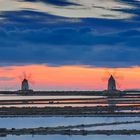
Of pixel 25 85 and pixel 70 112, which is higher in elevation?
pixel 25 85

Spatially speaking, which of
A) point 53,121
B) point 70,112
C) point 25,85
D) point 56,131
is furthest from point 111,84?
point 56,131

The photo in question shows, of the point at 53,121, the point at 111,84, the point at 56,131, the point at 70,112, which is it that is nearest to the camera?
the point at 56,131


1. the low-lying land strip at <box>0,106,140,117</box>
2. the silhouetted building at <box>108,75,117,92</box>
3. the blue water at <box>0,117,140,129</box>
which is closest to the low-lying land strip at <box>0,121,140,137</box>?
the blue water at <box>0,117,140,129</box>

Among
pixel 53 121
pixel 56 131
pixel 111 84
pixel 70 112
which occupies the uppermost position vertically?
pixel 111 84

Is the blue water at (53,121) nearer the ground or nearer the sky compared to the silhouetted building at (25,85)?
nearer the ground

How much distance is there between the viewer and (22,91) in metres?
109

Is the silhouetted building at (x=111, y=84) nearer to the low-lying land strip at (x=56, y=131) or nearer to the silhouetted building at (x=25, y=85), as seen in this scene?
the silhouetted building at (x=25, y=85)

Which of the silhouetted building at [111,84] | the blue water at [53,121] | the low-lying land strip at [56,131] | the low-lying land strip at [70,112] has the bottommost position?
the low-lying land strip at [56,131]

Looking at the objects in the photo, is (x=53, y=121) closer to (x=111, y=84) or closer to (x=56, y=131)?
(x=56, y=131)

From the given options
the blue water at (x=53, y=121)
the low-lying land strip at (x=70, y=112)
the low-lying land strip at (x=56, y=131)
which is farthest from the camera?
Answer: the low-lying land strip at (x=70, y=112)

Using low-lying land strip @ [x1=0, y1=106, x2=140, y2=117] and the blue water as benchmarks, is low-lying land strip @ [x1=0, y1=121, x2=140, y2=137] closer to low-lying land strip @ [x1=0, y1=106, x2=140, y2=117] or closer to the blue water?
the blue water

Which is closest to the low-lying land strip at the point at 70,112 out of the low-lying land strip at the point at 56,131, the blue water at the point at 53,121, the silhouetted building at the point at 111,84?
the blue water at the point at 53,121
